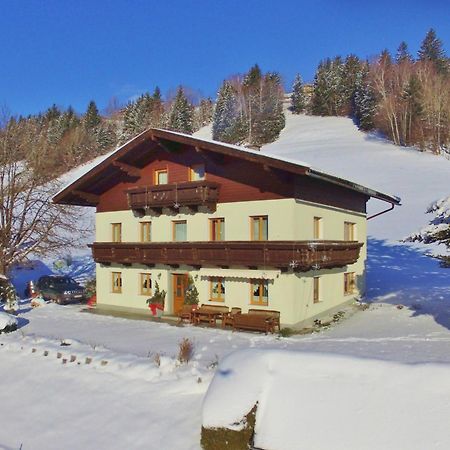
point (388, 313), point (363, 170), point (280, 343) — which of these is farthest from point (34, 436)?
point (363, 170)

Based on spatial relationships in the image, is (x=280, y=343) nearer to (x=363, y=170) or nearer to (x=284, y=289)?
(x=284, y=289)

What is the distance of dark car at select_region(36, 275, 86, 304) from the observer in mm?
26578

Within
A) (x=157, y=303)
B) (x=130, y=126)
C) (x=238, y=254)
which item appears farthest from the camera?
(x=130, y=126)

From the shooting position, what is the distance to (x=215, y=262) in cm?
1906

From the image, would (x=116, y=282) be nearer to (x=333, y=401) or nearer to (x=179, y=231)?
(x=179, y=231)

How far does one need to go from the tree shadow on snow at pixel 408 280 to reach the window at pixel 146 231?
11448 mm

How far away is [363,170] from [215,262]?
141 ft

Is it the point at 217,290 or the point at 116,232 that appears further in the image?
the point at 116,232

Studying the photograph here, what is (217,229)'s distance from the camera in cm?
2042

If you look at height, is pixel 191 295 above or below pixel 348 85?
below

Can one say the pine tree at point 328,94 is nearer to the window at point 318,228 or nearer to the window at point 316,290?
the window at point 318,228

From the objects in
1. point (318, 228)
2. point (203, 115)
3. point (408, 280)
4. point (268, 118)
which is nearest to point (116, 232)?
point (318, 228)

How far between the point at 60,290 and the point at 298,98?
7960 centimetres

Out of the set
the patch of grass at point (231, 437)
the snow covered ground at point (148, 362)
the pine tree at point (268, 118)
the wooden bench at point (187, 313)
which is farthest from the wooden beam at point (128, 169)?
the pine tree at point (268, 118)
